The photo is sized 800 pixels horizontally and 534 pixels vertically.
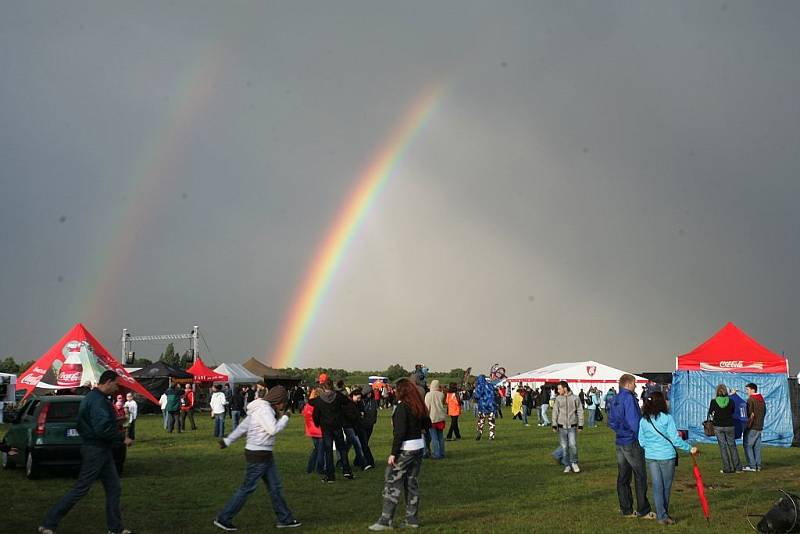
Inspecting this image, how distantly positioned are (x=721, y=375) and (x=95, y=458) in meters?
23.3

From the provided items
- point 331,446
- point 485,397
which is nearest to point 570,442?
point 331,446

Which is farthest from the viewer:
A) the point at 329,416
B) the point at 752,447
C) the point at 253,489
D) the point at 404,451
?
the point at 752,447

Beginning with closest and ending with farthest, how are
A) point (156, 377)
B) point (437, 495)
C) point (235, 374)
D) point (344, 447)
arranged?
point (437, 495)
point (344, 447)
point (156, 377)
point (235, 374)

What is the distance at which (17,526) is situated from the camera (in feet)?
34.7

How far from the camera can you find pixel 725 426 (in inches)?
681

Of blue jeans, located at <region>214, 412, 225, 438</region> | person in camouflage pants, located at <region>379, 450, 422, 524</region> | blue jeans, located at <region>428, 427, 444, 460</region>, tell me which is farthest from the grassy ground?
blue jeans, located at <region>214, 412, 225, 438</region>

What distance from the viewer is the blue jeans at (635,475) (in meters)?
11.0

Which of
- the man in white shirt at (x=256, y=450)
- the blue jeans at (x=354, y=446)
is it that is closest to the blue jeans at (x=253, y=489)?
the man in white shirt at (x=256, y=450)

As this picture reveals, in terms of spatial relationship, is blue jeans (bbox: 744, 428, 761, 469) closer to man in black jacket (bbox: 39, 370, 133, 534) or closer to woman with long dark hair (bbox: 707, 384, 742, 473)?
woman with long dark hair (bbox: 707, 384, 742, 473)

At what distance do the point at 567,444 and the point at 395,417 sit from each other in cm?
826

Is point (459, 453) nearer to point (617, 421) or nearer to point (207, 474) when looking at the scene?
point (207, 474)

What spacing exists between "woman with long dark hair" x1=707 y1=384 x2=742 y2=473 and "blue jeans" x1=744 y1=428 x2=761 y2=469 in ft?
2.45

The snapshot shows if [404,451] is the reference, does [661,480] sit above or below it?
below

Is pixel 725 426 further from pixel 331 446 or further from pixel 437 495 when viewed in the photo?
pixel 331 446
